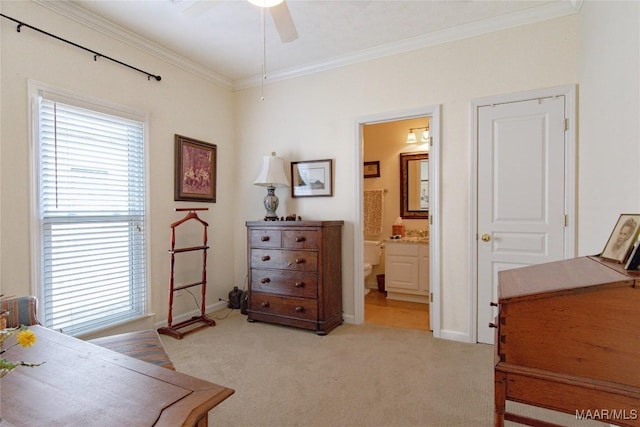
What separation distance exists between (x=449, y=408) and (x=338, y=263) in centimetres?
172

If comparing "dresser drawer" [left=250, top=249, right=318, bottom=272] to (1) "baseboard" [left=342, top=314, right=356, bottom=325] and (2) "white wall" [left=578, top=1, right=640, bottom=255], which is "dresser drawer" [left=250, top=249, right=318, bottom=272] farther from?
(2) "white wall" [left=578, top=1, right=640, bottom=255]

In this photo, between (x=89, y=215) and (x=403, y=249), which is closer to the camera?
(x=89, y=215)

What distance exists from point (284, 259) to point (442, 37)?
2520 mm

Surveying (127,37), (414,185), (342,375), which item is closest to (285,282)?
(342,375)

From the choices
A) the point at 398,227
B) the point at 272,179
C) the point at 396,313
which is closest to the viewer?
the point at 272,179

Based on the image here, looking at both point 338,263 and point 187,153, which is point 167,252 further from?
point 338,263

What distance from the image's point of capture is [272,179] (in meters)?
3.51

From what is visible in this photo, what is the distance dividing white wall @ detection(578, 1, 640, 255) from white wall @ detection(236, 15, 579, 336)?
0.35 m

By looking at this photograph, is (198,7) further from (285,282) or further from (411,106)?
(285,282)

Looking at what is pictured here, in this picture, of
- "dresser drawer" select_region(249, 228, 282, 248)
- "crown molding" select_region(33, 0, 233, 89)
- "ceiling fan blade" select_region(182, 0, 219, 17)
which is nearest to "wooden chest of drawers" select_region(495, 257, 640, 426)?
"ceiling fan blade" select_region(182, 0, 219, 17)

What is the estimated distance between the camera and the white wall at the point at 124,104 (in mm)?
2230

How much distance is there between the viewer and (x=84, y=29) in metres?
2.66

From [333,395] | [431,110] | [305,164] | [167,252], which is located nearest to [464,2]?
[431,110]

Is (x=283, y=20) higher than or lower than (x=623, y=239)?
higher
